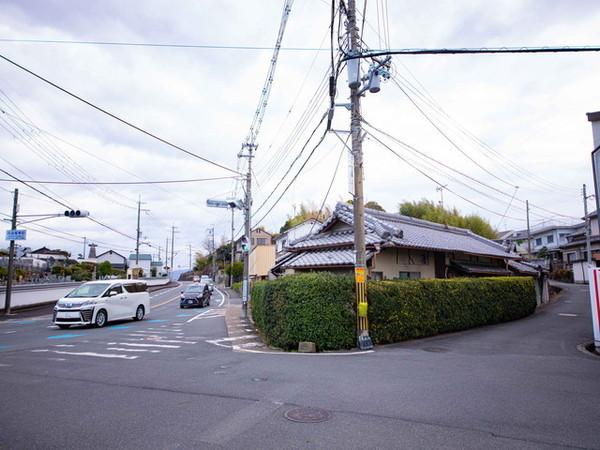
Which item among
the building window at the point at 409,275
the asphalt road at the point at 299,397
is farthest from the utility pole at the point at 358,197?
the building window at the point at 409,275

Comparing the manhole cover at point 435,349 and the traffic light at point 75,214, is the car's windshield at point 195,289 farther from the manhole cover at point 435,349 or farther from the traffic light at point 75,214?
the manhole cover at point 435,349

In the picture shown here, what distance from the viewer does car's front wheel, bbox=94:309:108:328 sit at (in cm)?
1642

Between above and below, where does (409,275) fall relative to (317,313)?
above

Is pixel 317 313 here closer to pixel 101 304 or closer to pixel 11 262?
pixel 101 304

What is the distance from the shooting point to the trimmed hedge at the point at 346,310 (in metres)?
10.5

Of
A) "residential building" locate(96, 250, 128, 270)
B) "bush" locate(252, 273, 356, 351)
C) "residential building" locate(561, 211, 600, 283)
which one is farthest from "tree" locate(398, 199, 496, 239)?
"residential building" locate(96, 250, 128, 270)

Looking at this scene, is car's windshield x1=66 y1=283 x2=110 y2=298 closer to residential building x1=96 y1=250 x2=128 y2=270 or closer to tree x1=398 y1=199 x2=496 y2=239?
tree x1=398 y1=199 x2=496 y2=239

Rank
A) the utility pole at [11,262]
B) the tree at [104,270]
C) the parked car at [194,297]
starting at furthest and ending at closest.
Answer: the tree at [104,270] < the parked car at [194,297] < the utility pole at [11,262]

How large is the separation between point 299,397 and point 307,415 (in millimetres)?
825

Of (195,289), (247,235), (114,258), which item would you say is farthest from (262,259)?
(114,258)

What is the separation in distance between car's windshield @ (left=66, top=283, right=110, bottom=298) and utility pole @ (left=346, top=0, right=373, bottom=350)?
12.1 metres

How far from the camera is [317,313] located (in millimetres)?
10398

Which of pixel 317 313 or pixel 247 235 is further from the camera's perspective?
pixel 247 235

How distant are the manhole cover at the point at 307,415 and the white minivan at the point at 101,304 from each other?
44.8 feet
